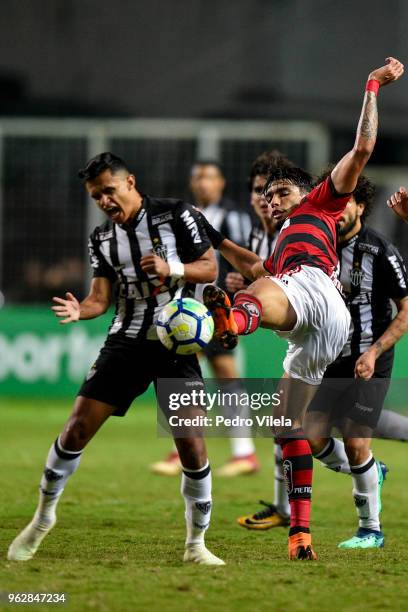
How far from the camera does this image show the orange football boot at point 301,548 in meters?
6.01

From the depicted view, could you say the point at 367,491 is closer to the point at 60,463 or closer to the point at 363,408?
the point at 363,408

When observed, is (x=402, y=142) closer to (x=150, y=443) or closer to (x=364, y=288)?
(x=150, y=443)

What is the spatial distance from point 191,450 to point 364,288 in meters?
1.65

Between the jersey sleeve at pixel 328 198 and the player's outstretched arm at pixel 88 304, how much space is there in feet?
4.15

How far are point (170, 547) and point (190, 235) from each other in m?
1.77

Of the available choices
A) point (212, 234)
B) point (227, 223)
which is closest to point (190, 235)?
point (212, 234)

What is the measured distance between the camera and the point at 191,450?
237 inches

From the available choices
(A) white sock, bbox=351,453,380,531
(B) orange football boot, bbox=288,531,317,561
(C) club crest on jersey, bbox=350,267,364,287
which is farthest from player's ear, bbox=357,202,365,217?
(B) orange football boot, bbox=288,531,317,561

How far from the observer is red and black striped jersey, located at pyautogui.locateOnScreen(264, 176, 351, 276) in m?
6.03

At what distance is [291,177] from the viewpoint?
645 centimetres

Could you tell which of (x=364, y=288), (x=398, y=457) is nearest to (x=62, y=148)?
(x=398, y=457)

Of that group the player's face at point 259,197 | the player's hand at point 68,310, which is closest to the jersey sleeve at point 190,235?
the player's hand at point 68,310

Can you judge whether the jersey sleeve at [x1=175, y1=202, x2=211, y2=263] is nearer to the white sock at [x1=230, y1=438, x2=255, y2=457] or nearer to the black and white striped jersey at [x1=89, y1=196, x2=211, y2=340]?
the black and white striped jersey at [x1=89, y1=196, x2=211, y2=340]

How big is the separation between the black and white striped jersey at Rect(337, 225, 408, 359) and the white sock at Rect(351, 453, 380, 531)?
0.67 m
